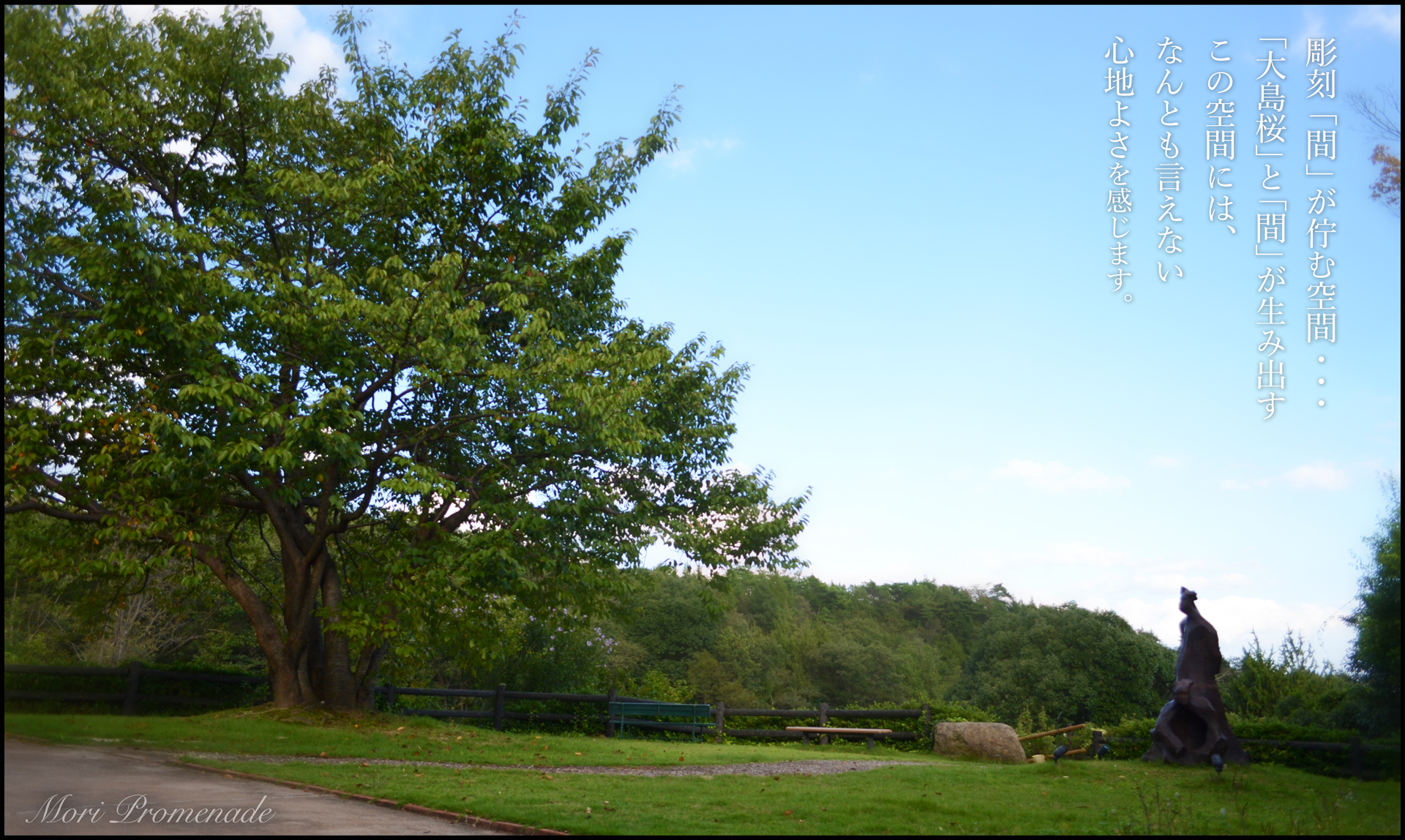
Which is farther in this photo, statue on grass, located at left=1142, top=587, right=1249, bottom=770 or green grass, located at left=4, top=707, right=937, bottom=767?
statue on grass, located at left=1142, top=587, right=1249, bottom=770

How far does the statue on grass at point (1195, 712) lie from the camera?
505 inches

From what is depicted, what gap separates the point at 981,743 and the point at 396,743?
1047cm

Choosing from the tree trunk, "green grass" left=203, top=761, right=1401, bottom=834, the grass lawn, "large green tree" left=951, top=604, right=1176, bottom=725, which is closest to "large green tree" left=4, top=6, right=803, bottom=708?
the tree trunk

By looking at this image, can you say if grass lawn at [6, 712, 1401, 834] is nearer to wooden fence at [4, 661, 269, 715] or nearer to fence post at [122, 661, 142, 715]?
wooden fence at [4, 661, 269, 715]

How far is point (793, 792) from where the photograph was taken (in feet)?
32.5

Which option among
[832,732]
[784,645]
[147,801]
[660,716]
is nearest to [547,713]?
[660,716]

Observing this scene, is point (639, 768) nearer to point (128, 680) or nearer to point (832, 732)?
point (128, 680)

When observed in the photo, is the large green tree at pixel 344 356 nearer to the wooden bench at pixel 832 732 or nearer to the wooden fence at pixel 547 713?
the wooden fence at pixel 547 713

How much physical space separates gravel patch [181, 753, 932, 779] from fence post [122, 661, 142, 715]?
1.12m

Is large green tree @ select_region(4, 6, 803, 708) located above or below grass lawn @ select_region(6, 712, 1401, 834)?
above

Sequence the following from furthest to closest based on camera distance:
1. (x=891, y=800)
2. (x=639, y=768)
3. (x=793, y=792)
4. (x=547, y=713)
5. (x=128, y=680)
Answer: (x=547, y=713) → (x=639, y=768) → (x=128, y=680) → (x=793, y=792) → (x=891, y=800)

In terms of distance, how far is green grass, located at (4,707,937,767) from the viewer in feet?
36.1

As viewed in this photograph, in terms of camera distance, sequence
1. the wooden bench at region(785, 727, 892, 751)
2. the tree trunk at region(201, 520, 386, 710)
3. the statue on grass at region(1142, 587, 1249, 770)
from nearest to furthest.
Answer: the statue on grass at region(1142, 587, 1249, 770), the tree trunk at region(201, 520, 386, 710), the wooden bench at region(785, 727, 892, 751)

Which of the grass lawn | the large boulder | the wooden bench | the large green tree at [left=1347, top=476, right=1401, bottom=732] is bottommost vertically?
the wooden bench
